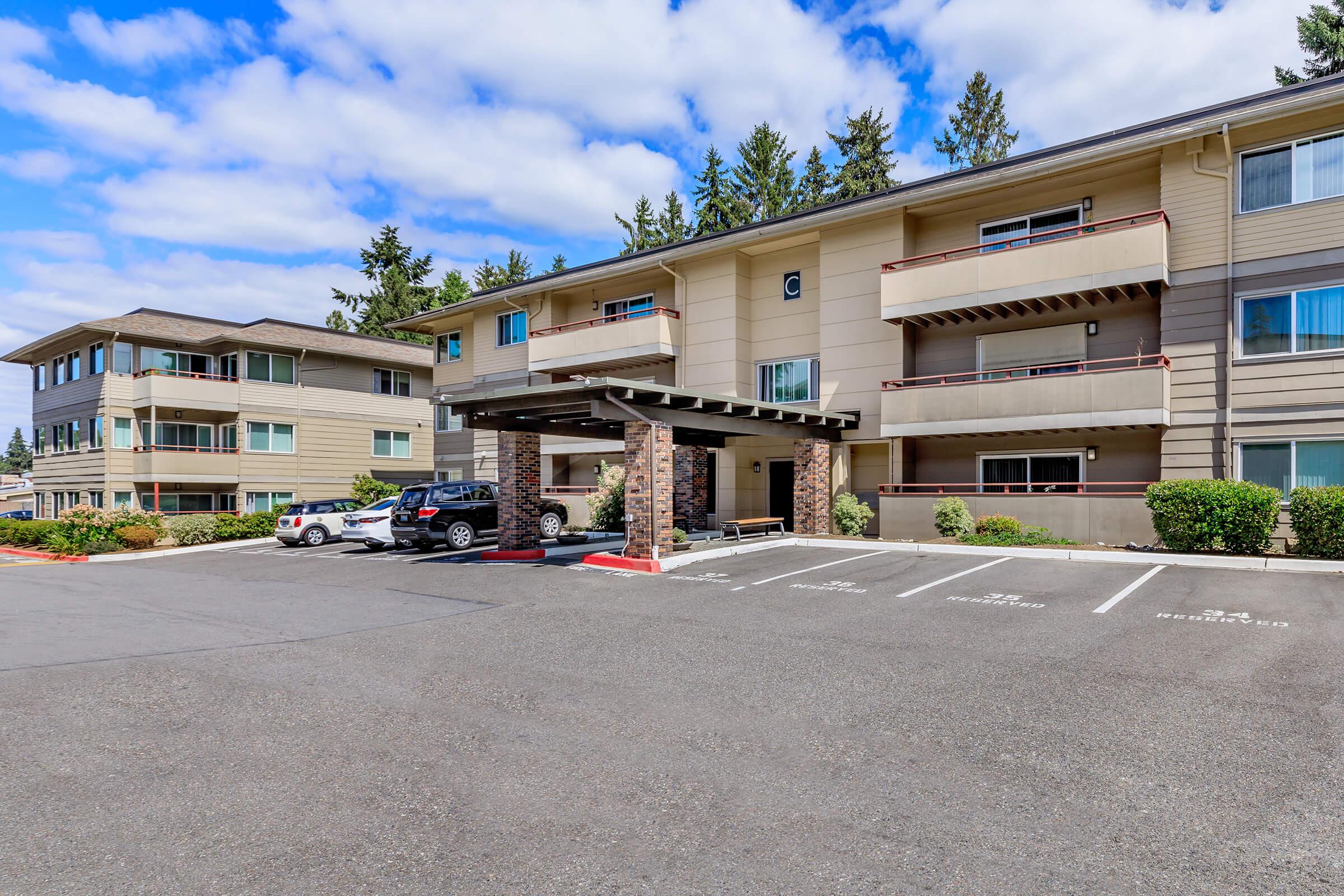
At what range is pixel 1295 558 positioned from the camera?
537 inches

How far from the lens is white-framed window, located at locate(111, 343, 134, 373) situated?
3209 centimetres

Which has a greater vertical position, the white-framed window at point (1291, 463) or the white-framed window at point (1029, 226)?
the white-framed window at point (1029, 226)

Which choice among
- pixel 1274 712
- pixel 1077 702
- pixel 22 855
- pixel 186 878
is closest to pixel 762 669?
pixel 1077 702

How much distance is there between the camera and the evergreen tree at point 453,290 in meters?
58.1

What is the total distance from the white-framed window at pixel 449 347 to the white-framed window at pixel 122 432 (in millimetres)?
12607

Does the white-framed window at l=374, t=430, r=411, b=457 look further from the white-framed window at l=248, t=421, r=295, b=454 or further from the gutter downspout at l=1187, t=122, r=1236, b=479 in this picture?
the gutter downspout at l=1187, t=122, r=1236, b=479

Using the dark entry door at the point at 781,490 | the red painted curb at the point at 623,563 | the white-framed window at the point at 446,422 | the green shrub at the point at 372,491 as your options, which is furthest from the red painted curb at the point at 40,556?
the dark entry door at the point at 781,490

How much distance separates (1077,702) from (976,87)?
45.8 m

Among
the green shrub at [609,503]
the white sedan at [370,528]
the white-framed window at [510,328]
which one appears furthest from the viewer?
the white-framed window at [510,328]

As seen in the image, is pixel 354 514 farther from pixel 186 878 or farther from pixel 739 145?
pixel 739 145

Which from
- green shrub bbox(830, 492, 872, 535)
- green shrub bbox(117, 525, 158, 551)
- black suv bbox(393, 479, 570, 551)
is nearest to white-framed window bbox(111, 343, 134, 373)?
green shrub bbox(117, 525, 158, 551)

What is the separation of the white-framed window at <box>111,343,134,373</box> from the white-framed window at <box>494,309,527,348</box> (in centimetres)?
1569

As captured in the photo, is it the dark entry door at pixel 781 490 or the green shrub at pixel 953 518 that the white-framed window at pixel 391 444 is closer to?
the dark entry door at pixel 781 490

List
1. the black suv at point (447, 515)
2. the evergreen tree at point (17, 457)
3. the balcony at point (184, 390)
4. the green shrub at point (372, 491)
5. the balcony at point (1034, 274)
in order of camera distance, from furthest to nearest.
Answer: the evergreen tree at point (17, 457)
the green shrub at point (372, 491)
the balcony at point (184, 390)
the black suv at point (447, 515)
the balcony at point (1034, 274)
